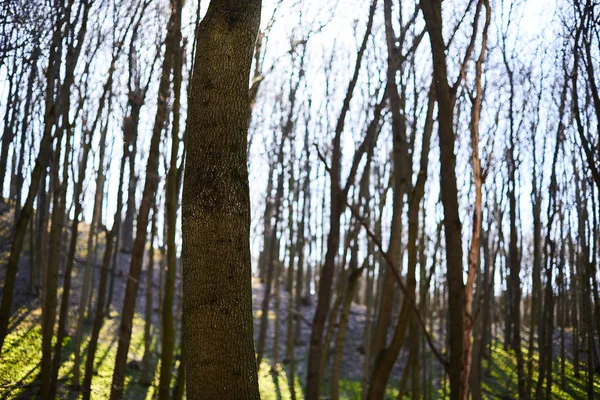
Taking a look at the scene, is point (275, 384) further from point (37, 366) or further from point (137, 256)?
point (137, 256)

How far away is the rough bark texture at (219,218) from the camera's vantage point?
202 centimetres

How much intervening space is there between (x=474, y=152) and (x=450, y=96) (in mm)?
1016

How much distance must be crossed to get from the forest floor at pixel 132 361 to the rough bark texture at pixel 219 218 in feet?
20.8

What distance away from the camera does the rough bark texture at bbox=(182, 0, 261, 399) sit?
79.7 inches

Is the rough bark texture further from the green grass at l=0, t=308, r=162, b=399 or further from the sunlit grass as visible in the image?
the sunlit grass

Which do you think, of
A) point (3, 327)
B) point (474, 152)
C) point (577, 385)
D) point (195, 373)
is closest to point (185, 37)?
point (3, 327)

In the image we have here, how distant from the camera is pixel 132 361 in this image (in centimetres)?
1176

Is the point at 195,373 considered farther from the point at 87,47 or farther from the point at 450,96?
the point at 87,47

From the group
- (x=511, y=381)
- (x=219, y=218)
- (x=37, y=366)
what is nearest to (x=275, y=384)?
(x=37, y=366)

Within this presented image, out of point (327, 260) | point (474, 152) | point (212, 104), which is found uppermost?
point (212, 104)

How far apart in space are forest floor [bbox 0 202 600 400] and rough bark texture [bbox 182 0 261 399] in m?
6.35

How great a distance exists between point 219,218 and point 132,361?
1070 cm

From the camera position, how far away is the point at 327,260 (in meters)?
3.64

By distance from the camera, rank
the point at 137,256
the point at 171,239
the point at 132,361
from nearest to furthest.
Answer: the point at 171,239, the point at 137,256, the point at 132,361
